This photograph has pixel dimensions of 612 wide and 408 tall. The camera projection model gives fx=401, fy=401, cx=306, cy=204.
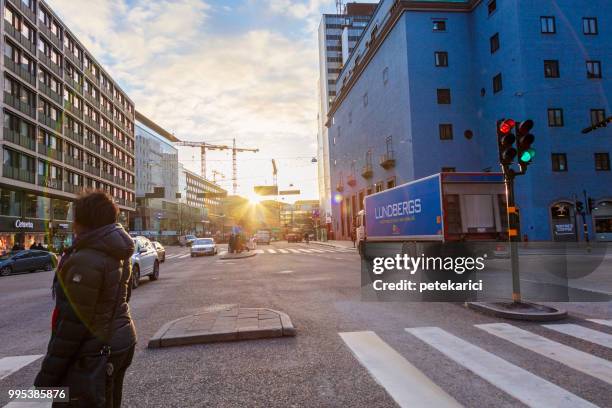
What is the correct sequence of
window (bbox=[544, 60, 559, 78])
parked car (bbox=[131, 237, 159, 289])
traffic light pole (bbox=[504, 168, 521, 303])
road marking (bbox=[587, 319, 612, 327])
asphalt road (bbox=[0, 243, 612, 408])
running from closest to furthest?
1. asphalt road (bbox=[0, 243, 612, 408])
2. road marking (bbox=[587, 319, 612, 327])
3. traffic light pole (bbox=[504, 168, 521, 303])
4. parked car (bbox=[131, 237, 159, 289])
5. window (bbox=[544, 60, 559, 78])

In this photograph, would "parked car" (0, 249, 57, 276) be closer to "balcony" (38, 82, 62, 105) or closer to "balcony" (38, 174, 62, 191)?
"balcony" (38, 174, 62, 191)

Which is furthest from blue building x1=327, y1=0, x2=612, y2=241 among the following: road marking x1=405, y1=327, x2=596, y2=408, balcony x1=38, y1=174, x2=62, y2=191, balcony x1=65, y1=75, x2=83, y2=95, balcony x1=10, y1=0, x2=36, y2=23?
balcony x1=65, y1=75, x2=83, y2=95

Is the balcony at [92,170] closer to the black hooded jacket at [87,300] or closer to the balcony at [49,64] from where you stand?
the balcony at [49,64]

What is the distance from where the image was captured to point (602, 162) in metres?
29.4

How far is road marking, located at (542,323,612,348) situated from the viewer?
518cm

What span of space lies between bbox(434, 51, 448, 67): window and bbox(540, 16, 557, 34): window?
717cm

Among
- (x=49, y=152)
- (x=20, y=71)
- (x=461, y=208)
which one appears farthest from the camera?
(x=49, y=152)

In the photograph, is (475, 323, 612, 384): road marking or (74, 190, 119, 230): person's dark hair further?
(475, 323, 612, 384): road marking

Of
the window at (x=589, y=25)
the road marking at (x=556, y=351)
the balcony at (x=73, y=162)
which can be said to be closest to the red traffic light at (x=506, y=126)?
the road marking at (x=556, y=351)

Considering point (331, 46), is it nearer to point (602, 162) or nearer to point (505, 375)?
point (602, 162)

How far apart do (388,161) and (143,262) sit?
92.2 ft

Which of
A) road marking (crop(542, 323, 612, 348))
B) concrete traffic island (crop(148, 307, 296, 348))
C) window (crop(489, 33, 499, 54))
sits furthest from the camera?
window (crop(489, 33, 499, 54))

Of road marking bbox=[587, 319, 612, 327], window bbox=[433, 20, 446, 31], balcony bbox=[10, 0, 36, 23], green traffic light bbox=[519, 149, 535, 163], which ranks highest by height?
balcony bbox=[10, 0, 36, 23]

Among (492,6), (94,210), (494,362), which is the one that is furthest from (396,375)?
(492,6)
